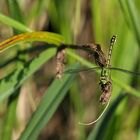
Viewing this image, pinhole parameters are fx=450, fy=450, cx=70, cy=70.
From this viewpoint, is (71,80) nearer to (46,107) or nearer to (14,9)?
(46,107)

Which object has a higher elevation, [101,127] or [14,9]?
[14,9]

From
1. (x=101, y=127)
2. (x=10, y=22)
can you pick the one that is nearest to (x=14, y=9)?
(x=10, y=22)

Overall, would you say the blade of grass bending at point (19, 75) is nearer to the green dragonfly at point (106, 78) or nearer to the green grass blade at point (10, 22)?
the green grass blade at point (10, 22)

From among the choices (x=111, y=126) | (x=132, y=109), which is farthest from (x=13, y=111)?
(x=132, y=109)

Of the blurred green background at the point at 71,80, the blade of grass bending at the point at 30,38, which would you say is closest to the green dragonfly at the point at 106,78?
the blade of grass bending at the point at 30,38

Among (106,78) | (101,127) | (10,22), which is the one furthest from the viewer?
(101,127)

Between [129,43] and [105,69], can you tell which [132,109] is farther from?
[105,69]

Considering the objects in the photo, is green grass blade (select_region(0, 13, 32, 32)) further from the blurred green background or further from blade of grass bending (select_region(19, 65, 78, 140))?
blade of grass bending (select_region(19, 65, 78, 140))
